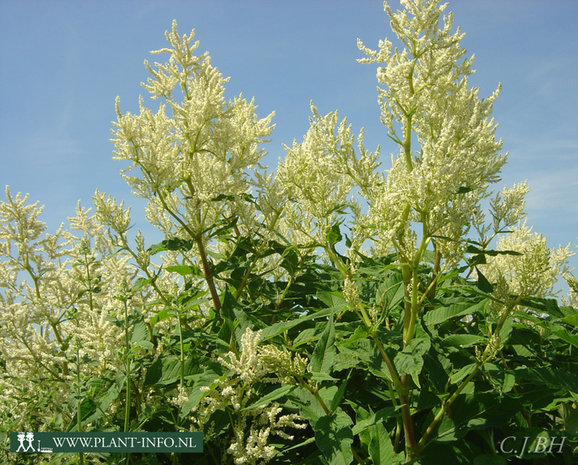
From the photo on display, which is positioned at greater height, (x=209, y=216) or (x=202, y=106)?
(x=202, y=106)

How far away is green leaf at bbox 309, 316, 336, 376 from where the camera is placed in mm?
2463

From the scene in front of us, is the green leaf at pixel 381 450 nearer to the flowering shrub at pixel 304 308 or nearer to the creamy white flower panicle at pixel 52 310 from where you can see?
the flowering shrub at pixel 304 308

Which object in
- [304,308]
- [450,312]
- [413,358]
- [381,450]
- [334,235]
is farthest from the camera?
[304,308]

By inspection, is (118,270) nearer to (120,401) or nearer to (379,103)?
(120,401)

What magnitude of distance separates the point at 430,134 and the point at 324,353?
4.58 feet

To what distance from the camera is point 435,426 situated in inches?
101

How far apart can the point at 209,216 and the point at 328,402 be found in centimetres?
164

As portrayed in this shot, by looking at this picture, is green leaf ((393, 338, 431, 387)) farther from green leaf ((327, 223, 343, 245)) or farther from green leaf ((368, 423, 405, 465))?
green leaf ((327, 223, 343, 245))

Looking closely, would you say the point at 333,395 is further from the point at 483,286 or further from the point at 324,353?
the point at 483,286

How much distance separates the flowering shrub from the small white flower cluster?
10 millimetres

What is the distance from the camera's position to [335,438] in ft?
7.49

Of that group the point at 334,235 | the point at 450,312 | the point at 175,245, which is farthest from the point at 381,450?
the point at 175,245

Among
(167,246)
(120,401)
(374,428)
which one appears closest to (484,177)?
(374,428)

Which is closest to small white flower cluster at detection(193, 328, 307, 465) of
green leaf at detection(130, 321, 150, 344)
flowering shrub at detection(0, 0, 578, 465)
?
flowering shrub at detection(0, 0, 578, 465)
